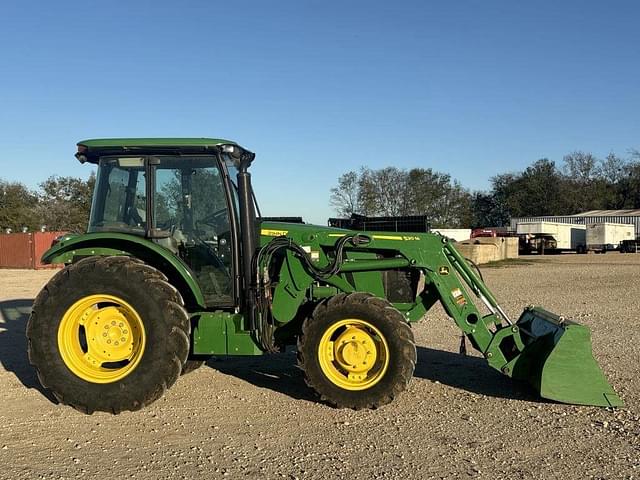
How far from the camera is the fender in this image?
17.7 feet

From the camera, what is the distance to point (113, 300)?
210 inches

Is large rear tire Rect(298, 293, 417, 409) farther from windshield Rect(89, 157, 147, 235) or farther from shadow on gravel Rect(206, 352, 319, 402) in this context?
windshield Rect(89, 157, 147, 235)

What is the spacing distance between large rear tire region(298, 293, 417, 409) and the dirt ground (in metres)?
0.20

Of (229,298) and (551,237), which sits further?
(551,237)

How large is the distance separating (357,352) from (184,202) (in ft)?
7.16

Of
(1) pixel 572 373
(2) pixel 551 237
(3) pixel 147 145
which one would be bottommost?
(1) pixel 572 373

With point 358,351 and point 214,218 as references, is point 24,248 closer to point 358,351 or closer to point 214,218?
point 214,218

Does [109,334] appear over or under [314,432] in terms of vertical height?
over

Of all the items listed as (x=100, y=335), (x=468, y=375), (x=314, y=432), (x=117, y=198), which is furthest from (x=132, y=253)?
(x=468, y=375)

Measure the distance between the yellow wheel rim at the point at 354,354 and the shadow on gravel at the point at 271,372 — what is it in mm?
434

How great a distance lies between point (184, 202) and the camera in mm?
5676

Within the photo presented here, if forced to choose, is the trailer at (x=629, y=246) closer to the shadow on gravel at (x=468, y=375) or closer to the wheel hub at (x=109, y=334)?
the shadow on gravel at (x=468, y=375)

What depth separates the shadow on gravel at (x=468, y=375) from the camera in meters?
5.77

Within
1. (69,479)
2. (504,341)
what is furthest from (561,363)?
(69,479)
